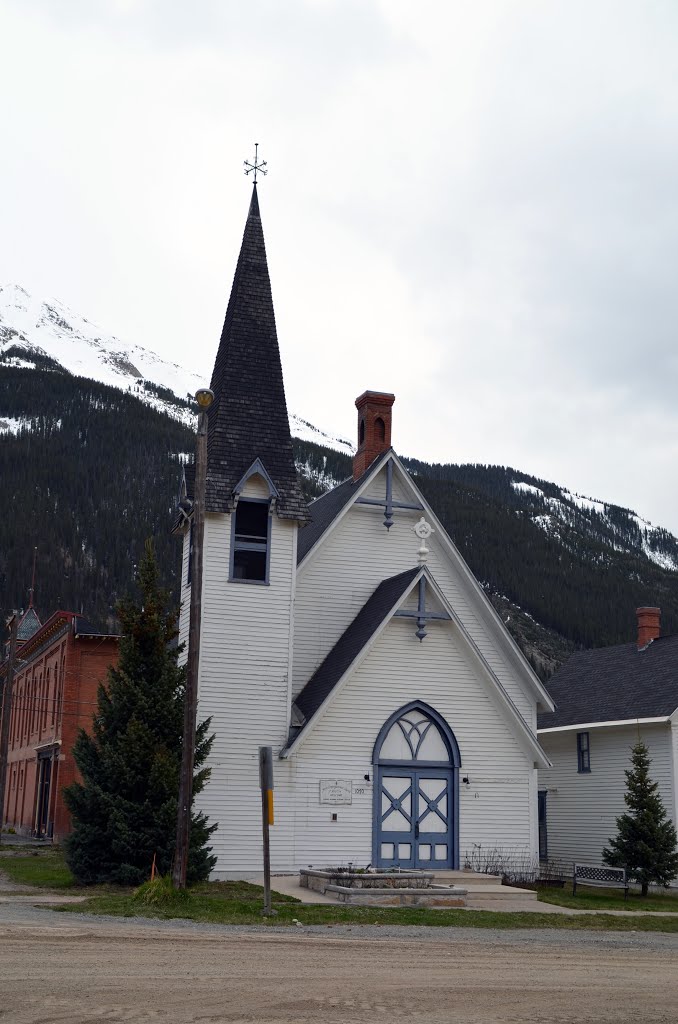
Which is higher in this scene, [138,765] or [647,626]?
[647,626]

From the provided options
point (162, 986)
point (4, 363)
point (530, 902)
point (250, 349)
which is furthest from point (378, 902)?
point (4, 363)

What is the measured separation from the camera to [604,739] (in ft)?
118

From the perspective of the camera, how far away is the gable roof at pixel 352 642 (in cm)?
2702

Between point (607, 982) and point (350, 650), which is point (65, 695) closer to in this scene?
point (350, 650)

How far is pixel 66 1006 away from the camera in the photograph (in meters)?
10.3

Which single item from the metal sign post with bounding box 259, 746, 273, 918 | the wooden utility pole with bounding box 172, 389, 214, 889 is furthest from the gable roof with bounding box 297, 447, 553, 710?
the metal sign post with bounding box 259, 746, 273, 918

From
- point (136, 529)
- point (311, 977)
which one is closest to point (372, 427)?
point (311, 977)

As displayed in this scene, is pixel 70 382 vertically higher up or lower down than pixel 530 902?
higher up

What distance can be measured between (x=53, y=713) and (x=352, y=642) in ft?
98.6

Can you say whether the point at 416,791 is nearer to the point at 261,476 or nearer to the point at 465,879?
the point at 465,879

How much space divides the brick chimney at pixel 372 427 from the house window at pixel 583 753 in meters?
12.0

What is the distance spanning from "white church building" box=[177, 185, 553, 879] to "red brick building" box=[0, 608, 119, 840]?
19.4 m

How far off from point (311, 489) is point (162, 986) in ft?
485

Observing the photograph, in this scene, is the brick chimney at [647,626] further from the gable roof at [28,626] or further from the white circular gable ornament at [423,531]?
the gable roof at [28,626]
